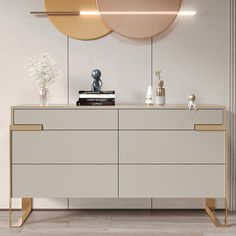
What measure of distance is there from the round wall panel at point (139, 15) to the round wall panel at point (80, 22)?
0.21 ft

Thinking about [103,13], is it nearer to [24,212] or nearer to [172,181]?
[172,181]

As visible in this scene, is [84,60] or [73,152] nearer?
[73,152]

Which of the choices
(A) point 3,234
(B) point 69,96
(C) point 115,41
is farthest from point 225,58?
(A) point 3,234

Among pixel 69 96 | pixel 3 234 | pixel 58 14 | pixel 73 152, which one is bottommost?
pixel 3 234

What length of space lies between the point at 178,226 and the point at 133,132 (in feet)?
2.47

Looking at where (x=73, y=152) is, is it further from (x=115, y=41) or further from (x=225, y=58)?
(x=225, y=58)

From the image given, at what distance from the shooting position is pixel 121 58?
4000mm

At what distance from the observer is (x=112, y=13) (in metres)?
3.93

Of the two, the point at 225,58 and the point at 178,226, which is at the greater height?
the point at 225,58

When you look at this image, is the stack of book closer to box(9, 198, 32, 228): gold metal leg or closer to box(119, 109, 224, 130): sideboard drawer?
box(119, 109, 224, 130): sideboard drawer

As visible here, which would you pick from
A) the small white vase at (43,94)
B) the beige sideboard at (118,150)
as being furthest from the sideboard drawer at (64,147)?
the small white vase at (43,94)

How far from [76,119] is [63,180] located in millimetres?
446

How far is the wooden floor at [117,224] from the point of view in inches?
135

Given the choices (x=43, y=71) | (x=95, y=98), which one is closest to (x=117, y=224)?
(x=95, y=98)
